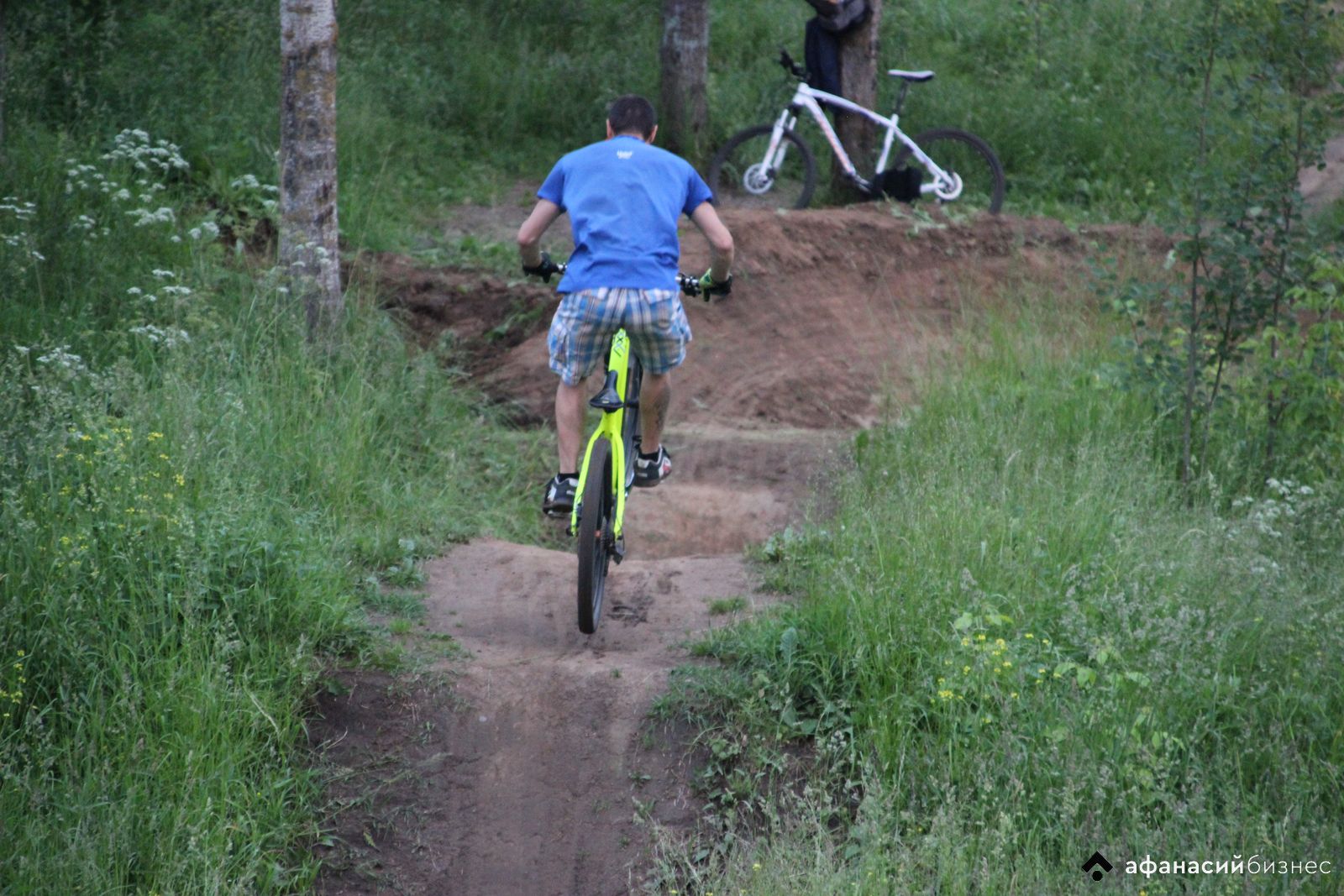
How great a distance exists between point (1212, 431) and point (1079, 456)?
121 cm

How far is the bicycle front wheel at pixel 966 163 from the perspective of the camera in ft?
37.0

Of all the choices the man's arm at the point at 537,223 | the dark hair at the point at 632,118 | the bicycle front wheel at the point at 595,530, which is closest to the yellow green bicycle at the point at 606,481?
the bicycle front wheel at the point at 595,530

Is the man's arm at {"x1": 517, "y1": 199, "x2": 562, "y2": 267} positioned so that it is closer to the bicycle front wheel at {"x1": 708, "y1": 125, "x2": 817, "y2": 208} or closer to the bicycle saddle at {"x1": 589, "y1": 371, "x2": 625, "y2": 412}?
the bicycle saddle at {"x1": 589, "y1": 371, "x2": 625, "y2": 412}

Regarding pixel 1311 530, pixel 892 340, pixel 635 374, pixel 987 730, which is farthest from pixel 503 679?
pixel 892 340

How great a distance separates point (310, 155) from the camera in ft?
24.4

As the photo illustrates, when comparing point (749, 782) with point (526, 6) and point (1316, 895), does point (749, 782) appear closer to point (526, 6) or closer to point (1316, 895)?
point (1316, 895)

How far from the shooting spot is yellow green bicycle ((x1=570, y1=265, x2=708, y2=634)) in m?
5.00

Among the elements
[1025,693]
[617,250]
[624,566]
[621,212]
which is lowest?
[624,566]

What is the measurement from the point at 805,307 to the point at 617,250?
15.2 feet

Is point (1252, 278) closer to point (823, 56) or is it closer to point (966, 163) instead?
point (966, 163)

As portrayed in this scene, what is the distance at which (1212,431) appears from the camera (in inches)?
280

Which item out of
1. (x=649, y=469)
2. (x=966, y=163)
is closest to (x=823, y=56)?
(x=966, y=163)

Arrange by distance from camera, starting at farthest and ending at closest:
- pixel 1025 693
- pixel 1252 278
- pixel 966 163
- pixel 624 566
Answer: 1. pixel 966 163
2. pixel 1252 278
3. pixel 624 566
4. pixel 1025 693

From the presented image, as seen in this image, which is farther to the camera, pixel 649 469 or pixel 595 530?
pixel 649 469
